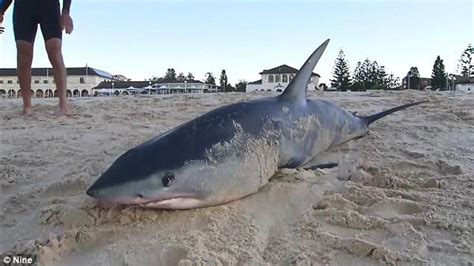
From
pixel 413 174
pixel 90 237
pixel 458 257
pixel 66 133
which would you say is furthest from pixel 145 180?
pixel 66 133

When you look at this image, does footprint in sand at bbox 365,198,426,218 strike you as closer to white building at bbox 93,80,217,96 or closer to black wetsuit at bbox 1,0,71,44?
black wetsuit at bbox 1,0,71,44

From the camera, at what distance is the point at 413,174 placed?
2.44m

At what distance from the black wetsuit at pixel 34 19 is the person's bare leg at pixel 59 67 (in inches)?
3.2

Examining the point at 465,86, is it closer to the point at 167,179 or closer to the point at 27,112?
the point at 27,112

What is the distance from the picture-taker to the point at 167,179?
1.63m

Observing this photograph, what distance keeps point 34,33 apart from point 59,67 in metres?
0.43

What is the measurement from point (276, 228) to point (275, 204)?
21 cm

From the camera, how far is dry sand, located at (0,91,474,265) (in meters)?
1.53

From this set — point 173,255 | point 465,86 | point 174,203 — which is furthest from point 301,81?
point 465,86

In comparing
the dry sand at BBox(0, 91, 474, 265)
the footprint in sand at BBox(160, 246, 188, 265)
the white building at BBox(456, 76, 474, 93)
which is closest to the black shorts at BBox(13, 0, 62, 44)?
the dry sand at BBox(0, 91, 474, 265)

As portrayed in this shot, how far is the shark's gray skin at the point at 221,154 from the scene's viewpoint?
63.3 inches

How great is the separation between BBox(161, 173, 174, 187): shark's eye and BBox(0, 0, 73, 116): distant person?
3.04 meters

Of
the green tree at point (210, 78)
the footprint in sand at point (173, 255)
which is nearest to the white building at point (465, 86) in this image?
the footprint in sand at point (173, 255)

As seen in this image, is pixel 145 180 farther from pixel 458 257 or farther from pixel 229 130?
pixel 458 257
